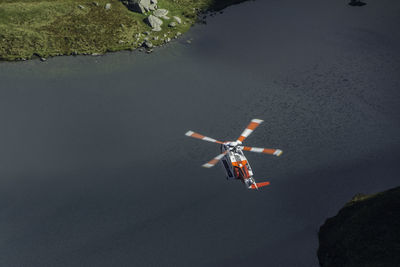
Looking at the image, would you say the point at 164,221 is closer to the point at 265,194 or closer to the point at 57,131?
the point at 265,194

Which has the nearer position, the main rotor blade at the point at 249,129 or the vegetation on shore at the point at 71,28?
the main rotor blade at the point at 249,129

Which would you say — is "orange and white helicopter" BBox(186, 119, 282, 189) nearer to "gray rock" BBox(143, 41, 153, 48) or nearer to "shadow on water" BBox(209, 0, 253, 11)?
"gray rock" BBox(143, 41, 153, 48)

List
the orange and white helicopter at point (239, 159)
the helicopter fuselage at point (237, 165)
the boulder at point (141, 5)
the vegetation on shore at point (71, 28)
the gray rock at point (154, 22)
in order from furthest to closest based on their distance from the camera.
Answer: the boulder at point (141, 5) → the gray rock at point (154, 22) → the vegetation on shore at point (71, 28) → the helicopter fuselage at point (237, 165) → the orange and white helicopter at point (239, 159)

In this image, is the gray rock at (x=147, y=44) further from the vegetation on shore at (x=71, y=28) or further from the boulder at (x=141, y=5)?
the boulder at (x=141, y=5)

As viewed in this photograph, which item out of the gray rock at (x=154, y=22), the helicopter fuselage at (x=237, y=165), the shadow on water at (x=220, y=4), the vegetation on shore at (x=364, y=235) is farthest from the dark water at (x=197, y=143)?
the shadow on water at (x=220, y=4)

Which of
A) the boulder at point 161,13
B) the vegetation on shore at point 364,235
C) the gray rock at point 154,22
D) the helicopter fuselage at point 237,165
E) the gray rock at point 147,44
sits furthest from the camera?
the boulder at point 161,13

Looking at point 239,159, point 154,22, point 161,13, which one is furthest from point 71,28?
point 239,159
